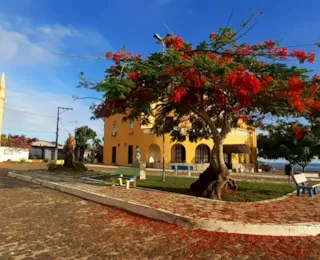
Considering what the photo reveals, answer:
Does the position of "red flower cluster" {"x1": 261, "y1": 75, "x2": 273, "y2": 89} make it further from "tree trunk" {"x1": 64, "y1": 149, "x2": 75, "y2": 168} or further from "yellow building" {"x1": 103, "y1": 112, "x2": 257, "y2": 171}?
"yellow building" {"x1": 103, "y1": 112, "x2": 257, "y2": 171}

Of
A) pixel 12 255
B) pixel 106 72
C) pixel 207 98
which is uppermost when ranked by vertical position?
pixel 106 72

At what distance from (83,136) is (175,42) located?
36969 mm

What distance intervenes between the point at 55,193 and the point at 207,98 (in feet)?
23.0

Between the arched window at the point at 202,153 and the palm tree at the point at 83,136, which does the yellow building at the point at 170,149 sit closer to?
the arched window at the point at 202,153

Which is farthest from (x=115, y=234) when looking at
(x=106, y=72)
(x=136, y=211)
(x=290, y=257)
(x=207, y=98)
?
(x=207, y=98)

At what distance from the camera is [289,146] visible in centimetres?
3400

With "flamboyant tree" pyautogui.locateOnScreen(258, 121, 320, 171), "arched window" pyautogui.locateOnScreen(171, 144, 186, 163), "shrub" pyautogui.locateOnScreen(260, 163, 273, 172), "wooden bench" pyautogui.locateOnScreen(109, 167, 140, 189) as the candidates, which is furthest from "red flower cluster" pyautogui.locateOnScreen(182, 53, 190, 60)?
"shrub" pyautogui.locateOnScreen(260, 163, 273, 172)

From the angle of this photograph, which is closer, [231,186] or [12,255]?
[12,255]

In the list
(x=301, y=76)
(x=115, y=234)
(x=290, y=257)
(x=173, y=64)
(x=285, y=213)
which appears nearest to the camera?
(x=290, y=257)

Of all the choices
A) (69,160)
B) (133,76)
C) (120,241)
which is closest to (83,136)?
(69,160)

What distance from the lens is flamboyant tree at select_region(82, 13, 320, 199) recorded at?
25.1 ft

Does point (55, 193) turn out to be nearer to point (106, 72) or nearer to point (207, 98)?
point (106, 72)

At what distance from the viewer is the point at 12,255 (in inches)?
176

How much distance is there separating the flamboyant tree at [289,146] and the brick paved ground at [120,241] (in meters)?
25.8
